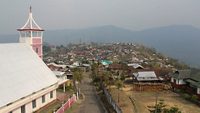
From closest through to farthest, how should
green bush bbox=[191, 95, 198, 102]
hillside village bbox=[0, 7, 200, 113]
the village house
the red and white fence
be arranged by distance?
hillside village bbox=[0, 7, 200, 113], the red and white fence, green bush bbox=[191, 95, 198, 102], the village house

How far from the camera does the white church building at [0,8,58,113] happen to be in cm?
2086

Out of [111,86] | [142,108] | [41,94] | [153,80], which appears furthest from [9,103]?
[153,80]

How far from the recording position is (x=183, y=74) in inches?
1361

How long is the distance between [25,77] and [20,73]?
0.53m

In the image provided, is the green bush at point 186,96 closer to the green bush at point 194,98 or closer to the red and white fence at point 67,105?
the green bush at point 194,98

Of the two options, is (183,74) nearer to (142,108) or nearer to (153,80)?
(153,80)

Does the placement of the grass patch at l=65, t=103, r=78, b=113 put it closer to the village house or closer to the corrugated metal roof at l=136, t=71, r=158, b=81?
the corrugated metal roof at l=136, t=71, r=158, b=81

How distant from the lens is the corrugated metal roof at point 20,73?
21.1 metres

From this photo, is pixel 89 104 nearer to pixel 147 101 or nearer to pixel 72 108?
pixel 72 108

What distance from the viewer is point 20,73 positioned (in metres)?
24.2

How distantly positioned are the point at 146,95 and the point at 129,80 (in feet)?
29.0

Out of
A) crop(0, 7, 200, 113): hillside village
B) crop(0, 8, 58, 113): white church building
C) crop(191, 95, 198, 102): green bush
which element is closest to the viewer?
crop(0, 8, 58, 113): white church building

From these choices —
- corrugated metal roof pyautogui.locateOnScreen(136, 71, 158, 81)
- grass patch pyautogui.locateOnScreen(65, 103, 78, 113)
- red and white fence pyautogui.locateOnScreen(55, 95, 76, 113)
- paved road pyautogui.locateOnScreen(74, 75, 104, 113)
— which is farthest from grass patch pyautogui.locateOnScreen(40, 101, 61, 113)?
corrugated metal roof pyautogui.locateOnScreen(136, 71, 158, 81)

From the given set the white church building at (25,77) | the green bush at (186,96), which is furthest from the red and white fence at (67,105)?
the green bush at (186,96)
